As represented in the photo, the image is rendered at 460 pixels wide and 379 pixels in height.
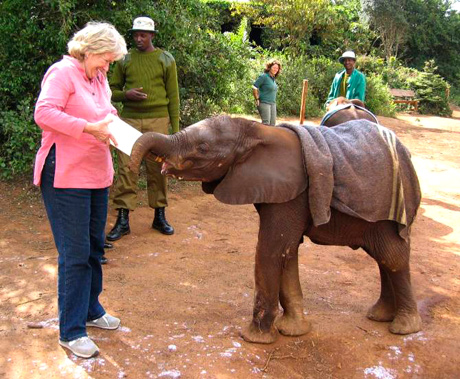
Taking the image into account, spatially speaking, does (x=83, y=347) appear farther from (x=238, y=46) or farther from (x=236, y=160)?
(x=238, y=46)

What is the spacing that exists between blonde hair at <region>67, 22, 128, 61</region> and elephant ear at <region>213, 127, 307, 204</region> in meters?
1.10

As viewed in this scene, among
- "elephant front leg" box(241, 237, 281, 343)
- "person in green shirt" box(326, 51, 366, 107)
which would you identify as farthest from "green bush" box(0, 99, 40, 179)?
"elephant front leg" box(241, 237, 281, 343)

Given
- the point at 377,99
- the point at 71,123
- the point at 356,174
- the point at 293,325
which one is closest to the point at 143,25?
the point at 71,123

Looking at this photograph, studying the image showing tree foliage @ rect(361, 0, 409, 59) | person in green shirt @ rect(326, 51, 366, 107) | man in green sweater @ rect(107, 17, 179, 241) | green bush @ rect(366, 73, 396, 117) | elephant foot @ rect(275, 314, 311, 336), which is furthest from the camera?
tree foliage @ rect(361, 0, 409, 59)

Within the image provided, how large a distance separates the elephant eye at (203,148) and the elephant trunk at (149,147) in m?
0.19

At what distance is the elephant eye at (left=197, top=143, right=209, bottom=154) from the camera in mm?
3412

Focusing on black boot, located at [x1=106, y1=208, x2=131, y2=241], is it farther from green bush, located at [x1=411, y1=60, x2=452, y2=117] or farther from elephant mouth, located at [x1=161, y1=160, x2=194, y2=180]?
green bush, located at [x1=411, y1=60, x2=452, y2=117]

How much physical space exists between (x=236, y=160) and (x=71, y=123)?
3.57ft

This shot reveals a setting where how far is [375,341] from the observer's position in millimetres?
4094

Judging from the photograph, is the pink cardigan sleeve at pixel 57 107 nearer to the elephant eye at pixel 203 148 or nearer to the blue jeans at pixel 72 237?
the blue jeans at pixel 72 237

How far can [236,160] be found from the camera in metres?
3.54

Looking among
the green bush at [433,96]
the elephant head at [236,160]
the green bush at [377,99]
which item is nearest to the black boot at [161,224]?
the elephant head at [236,160]

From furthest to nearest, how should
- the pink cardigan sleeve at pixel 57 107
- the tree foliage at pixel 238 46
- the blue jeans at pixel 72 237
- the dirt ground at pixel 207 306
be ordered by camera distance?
the tree foliage at pixel 238 46 < the dirt ground at pixel 207 306 < the blue jeans at pixel 72 237 < the pink cardigan sleeve at pixel 57 107

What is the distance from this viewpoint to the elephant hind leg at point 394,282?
3.97 m
